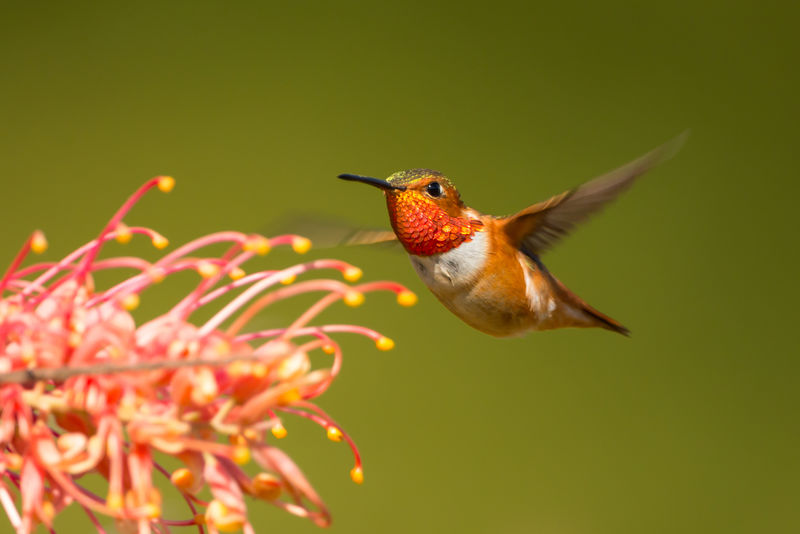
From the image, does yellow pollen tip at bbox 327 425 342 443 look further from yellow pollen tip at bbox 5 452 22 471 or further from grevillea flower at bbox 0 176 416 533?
yellow pollen tip at bbox 5 452 22 471

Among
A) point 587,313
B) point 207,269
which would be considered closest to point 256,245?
point 207,269

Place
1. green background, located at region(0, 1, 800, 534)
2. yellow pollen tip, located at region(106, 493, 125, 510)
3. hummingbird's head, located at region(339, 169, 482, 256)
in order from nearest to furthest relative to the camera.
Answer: yellow pollen tip, located at region(106, 493, 125, 510), hummingbird's head, located at region(339, 169, 482, 256), green background, located at region(0, 1, 800, 534)

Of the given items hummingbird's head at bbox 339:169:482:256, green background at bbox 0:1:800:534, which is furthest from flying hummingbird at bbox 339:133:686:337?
green background at bbox 0:1:800:534

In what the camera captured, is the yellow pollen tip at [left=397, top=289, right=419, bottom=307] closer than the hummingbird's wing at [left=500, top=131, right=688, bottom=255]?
Yes

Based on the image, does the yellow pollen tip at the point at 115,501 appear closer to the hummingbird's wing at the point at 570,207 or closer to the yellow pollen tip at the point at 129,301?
the yellow pollen tip at the point at 129,301

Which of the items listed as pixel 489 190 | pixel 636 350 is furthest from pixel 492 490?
pixel 489 190

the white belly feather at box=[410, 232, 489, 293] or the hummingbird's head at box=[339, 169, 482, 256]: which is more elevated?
the hummingbird's head at box=[339, 169, 482, 256]
